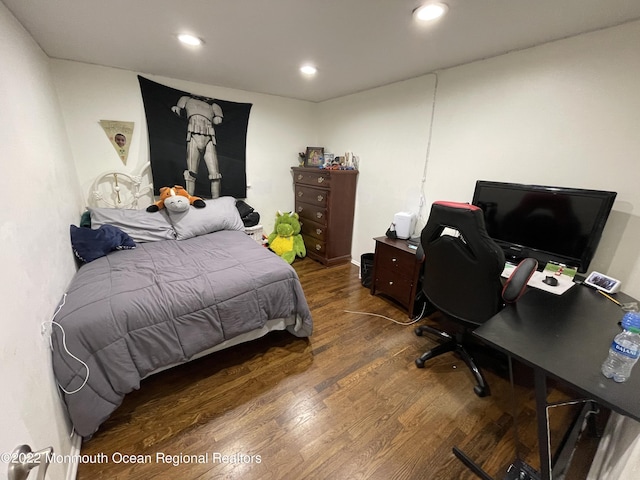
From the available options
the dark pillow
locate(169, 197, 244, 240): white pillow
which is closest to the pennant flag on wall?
locate(169, 197, 244, 240): white pillow

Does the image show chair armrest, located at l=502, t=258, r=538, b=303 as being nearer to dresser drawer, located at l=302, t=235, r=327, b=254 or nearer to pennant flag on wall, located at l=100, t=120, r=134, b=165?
dresser drawer, located at l=302, t=235, r=327, b=254

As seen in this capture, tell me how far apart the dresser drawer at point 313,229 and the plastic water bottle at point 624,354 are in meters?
2.66

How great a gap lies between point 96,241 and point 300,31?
2.15 metres

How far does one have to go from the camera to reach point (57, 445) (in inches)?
41.0

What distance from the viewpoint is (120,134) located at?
2.59 meters

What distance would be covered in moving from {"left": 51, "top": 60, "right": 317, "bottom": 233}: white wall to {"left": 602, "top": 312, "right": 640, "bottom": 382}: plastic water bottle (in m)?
3.47

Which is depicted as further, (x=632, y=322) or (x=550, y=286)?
(x=550, y=286)

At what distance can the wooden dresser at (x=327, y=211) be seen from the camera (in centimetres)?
319

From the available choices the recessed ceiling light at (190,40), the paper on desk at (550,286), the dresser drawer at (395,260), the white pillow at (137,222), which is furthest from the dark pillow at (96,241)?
the paper on desk at (550,286)

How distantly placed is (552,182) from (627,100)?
53cm

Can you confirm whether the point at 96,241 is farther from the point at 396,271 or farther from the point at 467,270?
the point at 467,270

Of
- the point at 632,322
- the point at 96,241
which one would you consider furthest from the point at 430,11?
the point at 96,241

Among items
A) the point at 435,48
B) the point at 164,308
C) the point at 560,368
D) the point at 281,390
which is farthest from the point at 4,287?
the point at 435,48

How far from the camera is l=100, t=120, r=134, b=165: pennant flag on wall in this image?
8.27 ft
